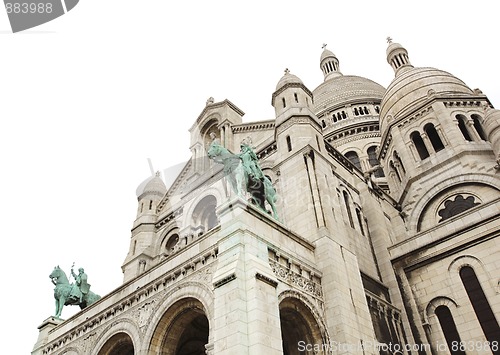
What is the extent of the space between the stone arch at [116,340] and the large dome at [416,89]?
71.4 feet

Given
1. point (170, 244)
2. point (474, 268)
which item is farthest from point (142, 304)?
point (474, 268)

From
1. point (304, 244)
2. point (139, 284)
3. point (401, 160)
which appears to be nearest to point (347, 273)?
point (304, 244)

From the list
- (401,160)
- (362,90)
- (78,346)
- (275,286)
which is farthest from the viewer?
(362,90)

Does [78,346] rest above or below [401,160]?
below

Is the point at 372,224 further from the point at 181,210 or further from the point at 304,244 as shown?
the point at 181,210

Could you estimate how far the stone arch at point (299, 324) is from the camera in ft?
45.4

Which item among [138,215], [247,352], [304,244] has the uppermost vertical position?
[138,215]

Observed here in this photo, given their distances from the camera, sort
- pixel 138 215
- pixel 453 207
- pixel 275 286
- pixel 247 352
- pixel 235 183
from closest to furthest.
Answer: pixel 247 352, pixel 275 286, pixel 235 183, pixel 453 207, pixel 138 215

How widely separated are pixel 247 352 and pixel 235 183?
21.0 feet

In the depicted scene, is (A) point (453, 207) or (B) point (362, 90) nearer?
(A) point (453, 207)

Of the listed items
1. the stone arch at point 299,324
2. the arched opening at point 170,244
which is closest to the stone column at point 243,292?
the stone arch at point 299,324

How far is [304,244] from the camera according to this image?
15.8 m

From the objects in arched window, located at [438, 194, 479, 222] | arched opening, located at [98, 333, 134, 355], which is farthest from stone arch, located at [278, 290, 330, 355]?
arched window, located at [438, 194, 479, 222]

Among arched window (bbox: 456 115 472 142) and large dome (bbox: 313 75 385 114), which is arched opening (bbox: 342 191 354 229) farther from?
large dome (bbox: 313 75 385 114)
